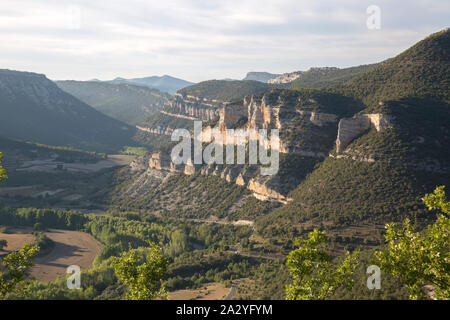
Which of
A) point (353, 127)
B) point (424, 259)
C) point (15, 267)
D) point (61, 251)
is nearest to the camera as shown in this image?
point (424, 259)

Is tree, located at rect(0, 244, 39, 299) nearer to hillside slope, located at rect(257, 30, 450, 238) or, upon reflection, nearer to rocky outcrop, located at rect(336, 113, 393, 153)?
hillside slope, located at rect(257, 30, 450, 238)

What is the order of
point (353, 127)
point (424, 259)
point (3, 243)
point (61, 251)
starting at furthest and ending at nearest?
1. point (61, 251)
2. point (3, 243)
3. point (353, 127)
4. point (424, 259)

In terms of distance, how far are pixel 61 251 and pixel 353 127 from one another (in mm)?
76009

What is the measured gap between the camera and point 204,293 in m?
56.7

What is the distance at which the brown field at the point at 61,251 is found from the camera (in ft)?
242

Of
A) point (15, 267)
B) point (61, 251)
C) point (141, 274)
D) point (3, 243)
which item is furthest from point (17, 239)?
point (141, 274)

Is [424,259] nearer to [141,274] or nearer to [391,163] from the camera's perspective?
[141,274]

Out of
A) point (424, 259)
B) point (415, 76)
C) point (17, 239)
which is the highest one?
point (415, 76)

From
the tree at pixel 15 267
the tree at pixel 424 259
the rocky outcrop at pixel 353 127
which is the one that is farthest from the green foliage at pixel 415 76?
the tree at pixel 15 267

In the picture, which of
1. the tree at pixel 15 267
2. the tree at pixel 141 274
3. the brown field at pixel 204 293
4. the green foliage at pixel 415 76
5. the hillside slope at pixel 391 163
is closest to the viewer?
the tree at pixel 15 267

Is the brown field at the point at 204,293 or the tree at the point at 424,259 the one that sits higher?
the tree at the point at 424,259

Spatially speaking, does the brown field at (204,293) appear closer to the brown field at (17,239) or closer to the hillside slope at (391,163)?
the hillside slope at (391,163)

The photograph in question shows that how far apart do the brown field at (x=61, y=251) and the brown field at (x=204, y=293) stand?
2825 cm

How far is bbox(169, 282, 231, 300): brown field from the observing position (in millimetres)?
54250
